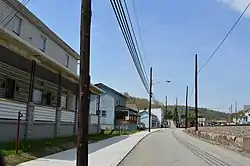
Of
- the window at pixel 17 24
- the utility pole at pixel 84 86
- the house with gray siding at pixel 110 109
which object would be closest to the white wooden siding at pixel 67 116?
the window at pixel 17 24

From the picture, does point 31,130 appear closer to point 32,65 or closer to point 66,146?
point 66,146

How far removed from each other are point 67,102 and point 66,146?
1348cm

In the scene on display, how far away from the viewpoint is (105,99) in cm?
6669

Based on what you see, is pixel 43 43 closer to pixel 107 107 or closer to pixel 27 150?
pixel 27 150

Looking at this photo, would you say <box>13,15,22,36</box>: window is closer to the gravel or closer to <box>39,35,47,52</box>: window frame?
<box>39,35,47,52</box>: window frame

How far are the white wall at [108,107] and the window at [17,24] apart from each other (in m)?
42.5

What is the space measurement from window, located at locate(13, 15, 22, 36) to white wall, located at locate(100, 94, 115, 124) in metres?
42.5

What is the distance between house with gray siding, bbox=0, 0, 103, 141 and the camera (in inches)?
683

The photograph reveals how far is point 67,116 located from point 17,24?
7.36 meters

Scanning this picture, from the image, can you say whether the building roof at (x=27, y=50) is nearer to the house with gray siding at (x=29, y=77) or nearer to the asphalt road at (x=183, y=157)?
the house with gray siding at (x=29, y=77)

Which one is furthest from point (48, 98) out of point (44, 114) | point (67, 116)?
point (44, 114)

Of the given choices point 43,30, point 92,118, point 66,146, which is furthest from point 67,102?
point 66,146

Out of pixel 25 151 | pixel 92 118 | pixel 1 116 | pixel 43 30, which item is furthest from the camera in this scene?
pixel 92 118

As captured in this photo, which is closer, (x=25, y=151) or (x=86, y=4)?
(x=86, y=4)
